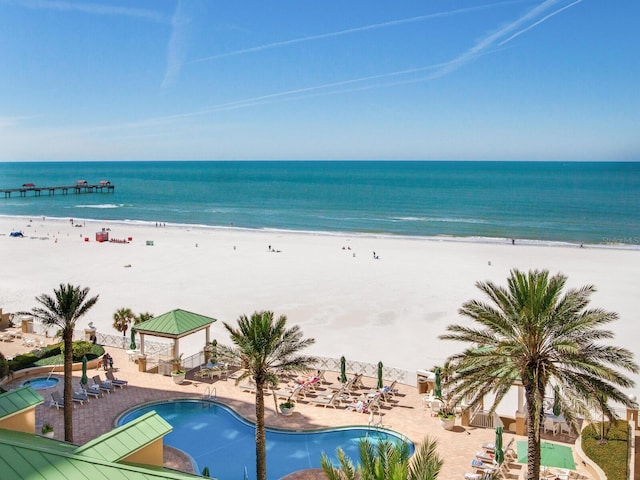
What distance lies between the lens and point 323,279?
41.3 metres

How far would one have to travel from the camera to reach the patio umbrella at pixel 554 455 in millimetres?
14742

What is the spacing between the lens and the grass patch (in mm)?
14440

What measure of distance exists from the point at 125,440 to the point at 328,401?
11587mm

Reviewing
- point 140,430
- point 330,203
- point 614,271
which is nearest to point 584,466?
point 140,430

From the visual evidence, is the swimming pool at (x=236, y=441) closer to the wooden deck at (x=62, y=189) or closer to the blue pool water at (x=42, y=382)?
the blue pool water at (x=42, y=382)

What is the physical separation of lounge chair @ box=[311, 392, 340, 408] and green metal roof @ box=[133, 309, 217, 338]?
5.87m

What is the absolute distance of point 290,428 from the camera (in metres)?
18.2

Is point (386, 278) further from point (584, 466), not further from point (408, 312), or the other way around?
point (584, 466)

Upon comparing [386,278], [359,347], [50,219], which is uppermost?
[50,219]

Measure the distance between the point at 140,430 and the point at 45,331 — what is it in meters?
20.4

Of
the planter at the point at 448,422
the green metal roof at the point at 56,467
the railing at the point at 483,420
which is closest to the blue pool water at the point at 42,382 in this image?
the planter at the point at 448,422

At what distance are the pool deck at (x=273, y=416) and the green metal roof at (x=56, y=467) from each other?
8.09 m

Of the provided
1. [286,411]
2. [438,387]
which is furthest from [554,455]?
[286,411]

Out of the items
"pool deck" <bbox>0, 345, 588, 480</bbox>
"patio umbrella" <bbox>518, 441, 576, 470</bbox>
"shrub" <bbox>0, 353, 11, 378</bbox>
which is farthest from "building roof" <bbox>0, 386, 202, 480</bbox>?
"shrub" <bbox>0, 353, 11, 378</bbox>
